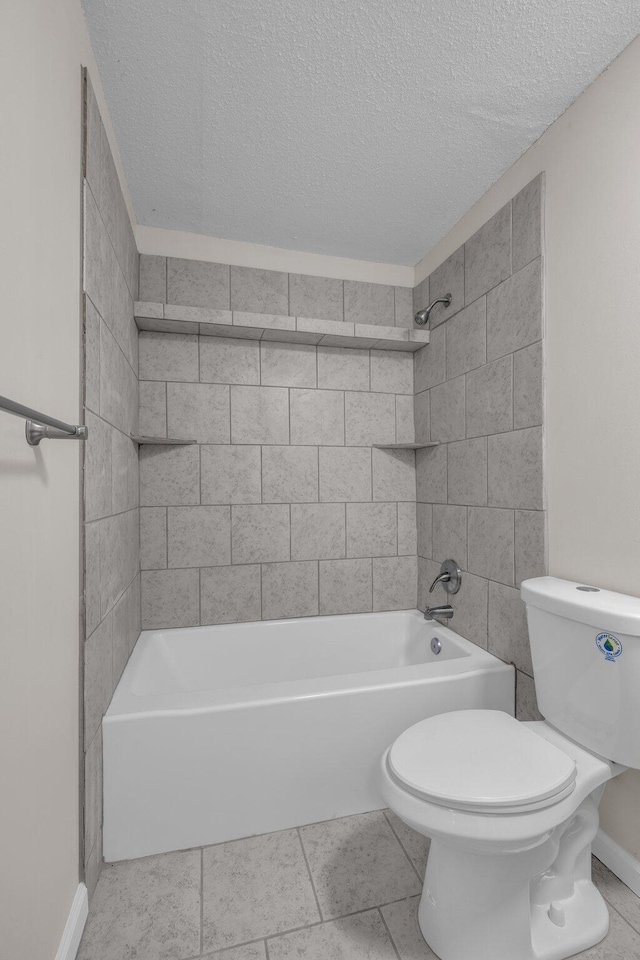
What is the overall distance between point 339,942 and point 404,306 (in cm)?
260

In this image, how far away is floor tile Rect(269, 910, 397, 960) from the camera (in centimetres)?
112

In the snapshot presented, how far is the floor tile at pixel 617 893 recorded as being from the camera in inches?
48.5

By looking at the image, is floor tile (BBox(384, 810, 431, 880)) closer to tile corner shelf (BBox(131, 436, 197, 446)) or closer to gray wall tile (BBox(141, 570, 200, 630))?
gray wall tile (BBox(141, 570, 200, 630))

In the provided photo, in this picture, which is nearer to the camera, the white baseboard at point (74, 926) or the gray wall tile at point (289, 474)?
the white baseboard at point (74, 926)

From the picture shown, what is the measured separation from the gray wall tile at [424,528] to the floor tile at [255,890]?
1400 millimetres

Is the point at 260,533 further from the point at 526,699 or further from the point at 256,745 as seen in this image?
the point at 526,699

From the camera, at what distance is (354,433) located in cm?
248

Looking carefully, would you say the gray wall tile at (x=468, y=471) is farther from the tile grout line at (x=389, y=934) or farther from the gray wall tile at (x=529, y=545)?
the tile grout line at (x=389, y=934)

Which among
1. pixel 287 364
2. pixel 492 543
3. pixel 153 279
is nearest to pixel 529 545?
pixel 492 543

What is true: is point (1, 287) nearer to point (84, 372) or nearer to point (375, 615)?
point (84, 372)

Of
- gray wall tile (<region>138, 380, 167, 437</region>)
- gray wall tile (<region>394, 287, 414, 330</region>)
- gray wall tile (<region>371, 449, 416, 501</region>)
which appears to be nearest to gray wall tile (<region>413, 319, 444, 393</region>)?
gray wall tile (<region>394, 287, 414, 330</region>)

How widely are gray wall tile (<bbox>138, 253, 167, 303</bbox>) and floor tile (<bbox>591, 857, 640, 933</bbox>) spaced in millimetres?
2724

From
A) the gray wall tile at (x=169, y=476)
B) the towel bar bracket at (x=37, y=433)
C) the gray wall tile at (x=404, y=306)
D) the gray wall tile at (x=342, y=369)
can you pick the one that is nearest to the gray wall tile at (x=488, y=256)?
the gray wall tile at (x=404, y=306)

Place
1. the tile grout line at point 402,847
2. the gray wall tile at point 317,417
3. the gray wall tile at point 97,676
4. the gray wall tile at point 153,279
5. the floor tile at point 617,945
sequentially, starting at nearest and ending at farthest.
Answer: the floor tile at point 617,945, the gray wall tile at point 97,676, the tile grout line at point 402,847, the gray wall tile at point 153,279, the gray wall tile at point 317,417
